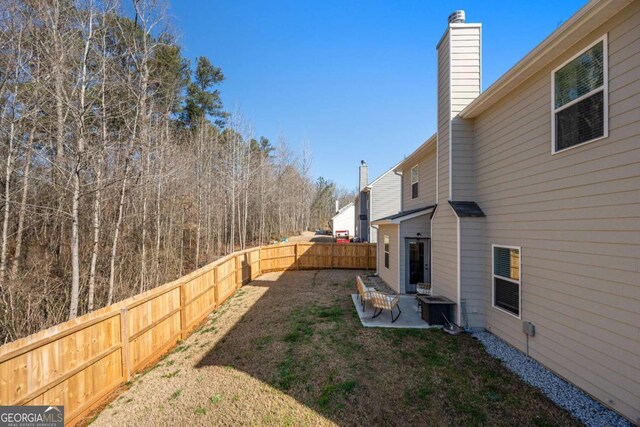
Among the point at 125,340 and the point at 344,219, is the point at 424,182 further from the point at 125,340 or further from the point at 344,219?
the point at 344,219

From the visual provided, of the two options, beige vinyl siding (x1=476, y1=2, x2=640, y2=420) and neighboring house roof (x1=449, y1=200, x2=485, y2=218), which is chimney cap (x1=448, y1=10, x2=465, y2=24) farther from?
neighboring house roof (x1=449, y1=200, x2=485, y2=218)

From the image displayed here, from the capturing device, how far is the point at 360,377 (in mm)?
4602

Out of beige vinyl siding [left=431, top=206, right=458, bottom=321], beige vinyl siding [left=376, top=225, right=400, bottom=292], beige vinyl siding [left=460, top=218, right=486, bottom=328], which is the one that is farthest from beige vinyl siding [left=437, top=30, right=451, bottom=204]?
beige vinyl siding [left=376, top=225, right=400, bottom=292]

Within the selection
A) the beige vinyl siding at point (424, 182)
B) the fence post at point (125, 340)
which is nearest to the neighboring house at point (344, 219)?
the beige vinyl siding at point (424, 182)

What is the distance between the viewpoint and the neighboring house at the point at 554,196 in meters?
3.50

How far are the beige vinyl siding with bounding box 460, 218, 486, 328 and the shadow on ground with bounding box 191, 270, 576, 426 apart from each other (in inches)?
31.1

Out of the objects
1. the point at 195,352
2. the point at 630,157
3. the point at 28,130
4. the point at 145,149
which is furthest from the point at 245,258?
the point at 630,157

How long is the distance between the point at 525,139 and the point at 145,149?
1030 cm

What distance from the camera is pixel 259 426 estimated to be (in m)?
3.54

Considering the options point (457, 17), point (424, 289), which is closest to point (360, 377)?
point (424, 289)

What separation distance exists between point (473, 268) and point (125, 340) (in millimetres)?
7165

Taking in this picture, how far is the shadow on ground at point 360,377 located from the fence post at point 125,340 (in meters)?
1.10

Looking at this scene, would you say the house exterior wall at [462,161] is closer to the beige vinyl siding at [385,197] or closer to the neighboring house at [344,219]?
the beige vinyl siding at [385,197]

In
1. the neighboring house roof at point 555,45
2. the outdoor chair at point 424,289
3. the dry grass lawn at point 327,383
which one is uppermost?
the neighboring house roof at point 555,45
